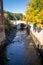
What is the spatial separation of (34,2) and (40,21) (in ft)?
25.5

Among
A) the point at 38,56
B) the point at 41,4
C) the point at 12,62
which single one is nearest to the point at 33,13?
the point at 41,4

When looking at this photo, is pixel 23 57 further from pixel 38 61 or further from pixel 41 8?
pixel 41 8

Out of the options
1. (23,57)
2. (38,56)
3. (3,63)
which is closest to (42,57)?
(38,56)

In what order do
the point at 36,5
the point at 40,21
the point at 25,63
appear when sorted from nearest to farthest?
the point at 25,63, the point at 40,21, the point at 36,5

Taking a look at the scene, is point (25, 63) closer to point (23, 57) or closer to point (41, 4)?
point (23, 57)

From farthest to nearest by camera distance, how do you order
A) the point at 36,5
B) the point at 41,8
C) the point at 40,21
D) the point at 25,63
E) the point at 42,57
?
the point at 36,5
the point at 41,8
the point at 40,21
the point at 42,57
the point at 25,63

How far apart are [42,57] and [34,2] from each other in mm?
17785

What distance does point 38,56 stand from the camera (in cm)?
2873

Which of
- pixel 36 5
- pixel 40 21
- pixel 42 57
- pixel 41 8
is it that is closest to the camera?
pixel 42 57

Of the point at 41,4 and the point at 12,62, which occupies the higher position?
the point at 41,4

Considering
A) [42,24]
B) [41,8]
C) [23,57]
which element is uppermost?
[41,8]

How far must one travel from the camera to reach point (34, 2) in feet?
139

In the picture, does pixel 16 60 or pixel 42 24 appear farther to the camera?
pixel 42 24

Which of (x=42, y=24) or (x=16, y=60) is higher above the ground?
(x=42, y=24)
